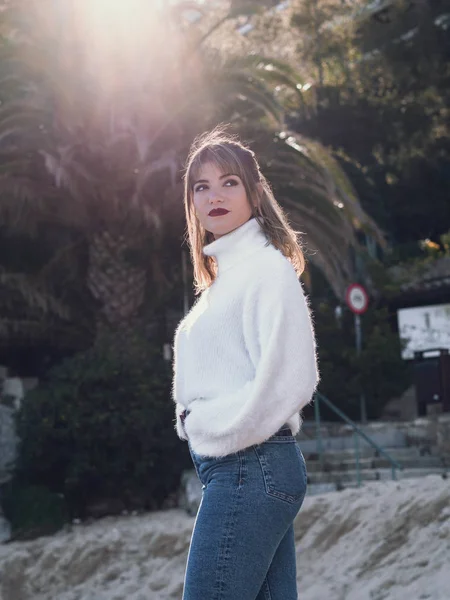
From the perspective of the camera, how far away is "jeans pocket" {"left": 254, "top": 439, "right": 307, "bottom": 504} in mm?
2436

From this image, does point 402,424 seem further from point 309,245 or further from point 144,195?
point 144,195

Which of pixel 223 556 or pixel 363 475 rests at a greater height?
pixel 223 556

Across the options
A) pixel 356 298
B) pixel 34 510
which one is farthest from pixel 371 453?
pixel 34 510

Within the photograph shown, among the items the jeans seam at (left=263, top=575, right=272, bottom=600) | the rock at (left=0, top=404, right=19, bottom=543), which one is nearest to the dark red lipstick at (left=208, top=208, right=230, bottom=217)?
the jeans seam at (left=263, top=575, right=272, bottom=600)

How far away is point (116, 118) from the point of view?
13.0 metres

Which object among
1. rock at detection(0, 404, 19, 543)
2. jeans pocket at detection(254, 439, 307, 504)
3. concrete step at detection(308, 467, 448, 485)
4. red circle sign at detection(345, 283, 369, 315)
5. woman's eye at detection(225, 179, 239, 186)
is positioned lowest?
concrete step at detection(308, 467, 448, 485)

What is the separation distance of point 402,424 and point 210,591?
11886mm

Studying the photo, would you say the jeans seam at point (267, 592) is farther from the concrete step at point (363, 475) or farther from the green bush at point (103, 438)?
the green bush at point (103, 438)

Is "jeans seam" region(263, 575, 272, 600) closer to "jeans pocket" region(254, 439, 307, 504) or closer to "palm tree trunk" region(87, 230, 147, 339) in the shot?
"jeans pocket" region(254, 439, 307, 504)

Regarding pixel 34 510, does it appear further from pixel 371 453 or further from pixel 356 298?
pixel 356 298

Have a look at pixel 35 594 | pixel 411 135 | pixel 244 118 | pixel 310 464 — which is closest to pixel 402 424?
pixel 310 464

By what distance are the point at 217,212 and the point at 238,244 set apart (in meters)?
0.11

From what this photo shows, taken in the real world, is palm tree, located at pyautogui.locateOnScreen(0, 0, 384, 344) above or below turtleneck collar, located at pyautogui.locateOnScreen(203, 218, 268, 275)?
above

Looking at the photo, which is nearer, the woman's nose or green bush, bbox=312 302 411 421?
the woman's nose
